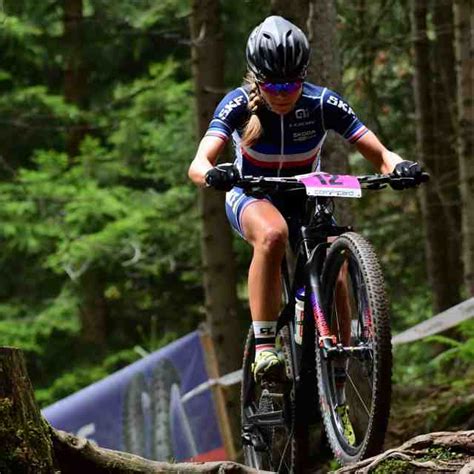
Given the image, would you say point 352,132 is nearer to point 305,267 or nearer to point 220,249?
point 305,267

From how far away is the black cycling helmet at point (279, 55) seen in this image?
537 cm

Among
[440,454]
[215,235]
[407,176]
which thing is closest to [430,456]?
[440,454]

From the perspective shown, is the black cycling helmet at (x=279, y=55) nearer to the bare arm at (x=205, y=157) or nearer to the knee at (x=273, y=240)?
the bare arm at (x=205, y=157)

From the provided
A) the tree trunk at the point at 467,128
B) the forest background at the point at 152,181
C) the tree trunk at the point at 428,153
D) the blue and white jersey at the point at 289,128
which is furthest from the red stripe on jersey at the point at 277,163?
the tree trunk at the point at 428,153

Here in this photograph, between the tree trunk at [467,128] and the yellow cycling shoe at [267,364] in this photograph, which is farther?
the tree trunk at [467,128]

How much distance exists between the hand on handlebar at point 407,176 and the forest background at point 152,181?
6.66m

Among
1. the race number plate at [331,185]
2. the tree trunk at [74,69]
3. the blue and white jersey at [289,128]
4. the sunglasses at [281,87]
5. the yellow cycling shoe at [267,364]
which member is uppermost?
the tree trunk at [74,69]

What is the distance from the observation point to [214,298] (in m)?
12.3

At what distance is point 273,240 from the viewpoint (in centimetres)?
530

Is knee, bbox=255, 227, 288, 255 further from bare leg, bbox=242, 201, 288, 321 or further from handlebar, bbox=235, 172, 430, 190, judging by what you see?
handlebar, bbox=235, 172, 430, 190

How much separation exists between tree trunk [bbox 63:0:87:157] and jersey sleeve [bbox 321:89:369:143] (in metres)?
12.6

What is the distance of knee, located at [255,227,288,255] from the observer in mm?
5285

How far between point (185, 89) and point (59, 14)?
11.7ft

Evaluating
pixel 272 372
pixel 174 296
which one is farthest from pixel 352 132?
pixel 174 296
